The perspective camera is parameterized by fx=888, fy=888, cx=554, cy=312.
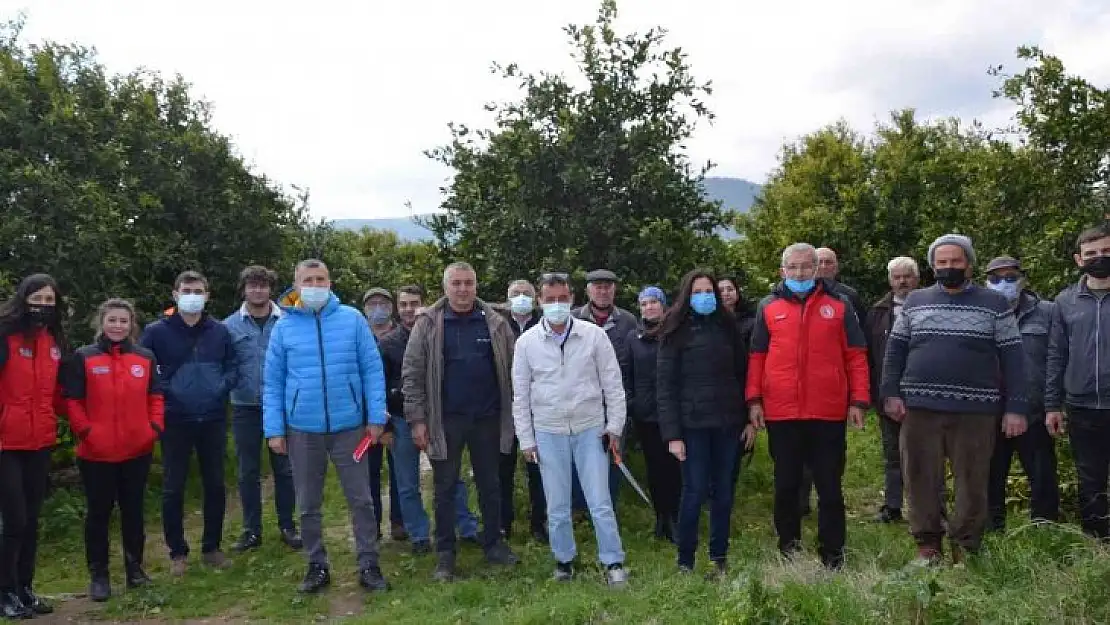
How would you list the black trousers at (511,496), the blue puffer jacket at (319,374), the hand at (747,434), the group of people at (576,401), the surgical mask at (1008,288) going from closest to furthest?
the group of people at (576,401), the hand at (747,434), the blue puffer jacket at (319,374), the surgical mask at (1008,288), the black trousers at (511,496)

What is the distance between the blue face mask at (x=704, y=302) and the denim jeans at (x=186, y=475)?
13.6 feet

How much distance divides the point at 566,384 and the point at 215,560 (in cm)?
349

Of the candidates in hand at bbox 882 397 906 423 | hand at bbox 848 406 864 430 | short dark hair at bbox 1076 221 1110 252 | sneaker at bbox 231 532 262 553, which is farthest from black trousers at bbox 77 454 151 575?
short dark hair at bbox 1076 221 1110 252

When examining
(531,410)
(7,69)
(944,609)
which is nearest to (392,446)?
(531,410)

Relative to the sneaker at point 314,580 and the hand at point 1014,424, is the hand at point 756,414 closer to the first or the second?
the hand at point 1014,424

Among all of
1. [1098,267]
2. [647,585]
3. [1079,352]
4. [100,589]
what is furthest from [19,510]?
[1098,267]

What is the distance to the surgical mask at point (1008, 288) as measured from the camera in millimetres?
7109

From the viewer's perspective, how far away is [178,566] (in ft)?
23.7

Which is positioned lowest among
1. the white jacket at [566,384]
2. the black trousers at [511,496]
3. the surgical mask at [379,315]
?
the black trousers at [511,496]

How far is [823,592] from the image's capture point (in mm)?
4746

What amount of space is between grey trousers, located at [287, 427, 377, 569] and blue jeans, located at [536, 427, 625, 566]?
1.37m

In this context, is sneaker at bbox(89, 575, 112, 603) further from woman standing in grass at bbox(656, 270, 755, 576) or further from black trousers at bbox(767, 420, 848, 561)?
black trousers at bbox(767, 420, 848, 561)

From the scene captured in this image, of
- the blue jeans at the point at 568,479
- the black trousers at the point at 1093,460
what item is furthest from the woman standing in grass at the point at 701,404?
the black trousers at the point at 1093,460

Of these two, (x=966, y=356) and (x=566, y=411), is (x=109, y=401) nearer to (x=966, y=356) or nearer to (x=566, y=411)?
(x=566, y=411)
